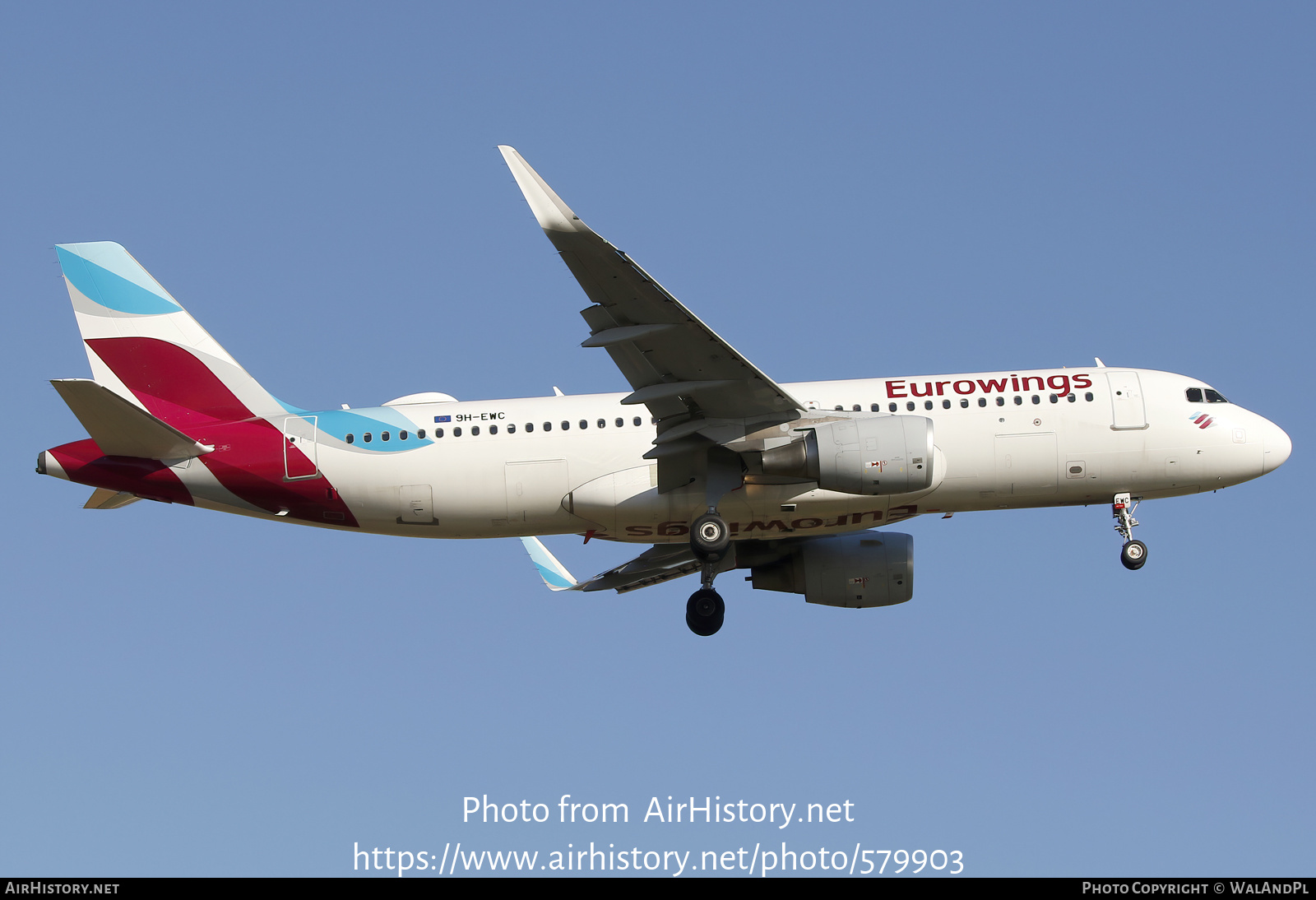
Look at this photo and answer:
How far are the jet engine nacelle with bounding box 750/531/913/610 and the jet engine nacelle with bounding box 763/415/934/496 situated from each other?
5861 mm

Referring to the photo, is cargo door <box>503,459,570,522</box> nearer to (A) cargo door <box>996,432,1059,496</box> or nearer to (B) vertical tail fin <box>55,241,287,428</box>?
(B) vertical tail fin <box>55,241,287,428</box>

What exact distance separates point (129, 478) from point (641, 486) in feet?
40.4

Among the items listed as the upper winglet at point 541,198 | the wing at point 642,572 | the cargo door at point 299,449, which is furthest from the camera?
the wing at point 642,572

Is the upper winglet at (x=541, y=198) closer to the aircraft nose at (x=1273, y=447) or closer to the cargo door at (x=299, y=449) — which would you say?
the cargo door at (x=299, y=449)

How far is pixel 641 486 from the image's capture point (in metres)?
35.3

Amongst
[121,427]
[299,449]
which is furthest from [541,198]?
[121,427]

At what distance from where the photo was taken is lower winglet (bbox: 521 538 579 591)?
4350 centimetres

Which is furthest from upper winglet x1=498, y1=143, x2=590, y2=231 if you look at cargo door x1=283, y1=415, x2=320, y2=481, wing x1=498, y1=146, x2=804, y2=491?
cargo door x1=283, y1=415, x2=320, y2=481

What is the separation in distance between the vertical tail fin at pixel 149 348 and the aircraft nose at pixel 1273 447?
24830 millimetres

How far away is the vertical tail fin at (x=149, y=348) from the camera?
121ft

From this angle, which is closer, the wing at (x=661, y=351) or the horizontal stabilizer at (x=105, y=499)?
the wing at (x=661, y=351)

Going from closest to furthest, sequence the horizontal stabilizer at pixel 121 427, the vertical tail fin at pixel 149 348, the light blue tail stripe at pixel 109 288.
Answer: the horizontal stabilizer at pixel 121 427 → the vertical tail fin at pixel 149 348 → the light blue tail stripe at pixel 109 288

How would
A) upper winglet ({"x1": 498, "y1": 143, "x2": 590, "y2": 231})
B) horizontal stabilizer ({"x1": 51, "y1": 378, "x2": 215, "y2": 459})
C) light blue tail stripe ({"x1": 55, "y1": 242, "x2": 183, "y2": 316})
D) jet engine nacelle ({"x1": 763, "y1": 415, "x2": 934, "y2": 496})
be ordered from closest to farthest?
upper winglet ({"x1": 498, "y1": 143, "x2": 590, "y2": 231}) → horizontal stabilizer ({"x1": 51, "y1": 378, "x2": 215, "y2": 459}) → jet engine nacelle ({"x1": 763, "y1": 415, "x2": 934, "y2": 496}) → light blue tail stripe ({"x1": 55, "y1": 242, "x2": 183, "y2": 316})

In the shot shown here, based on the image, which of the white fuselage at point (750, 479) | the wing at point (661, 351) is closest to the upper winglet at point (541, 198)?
the wing at point (661, 351)
